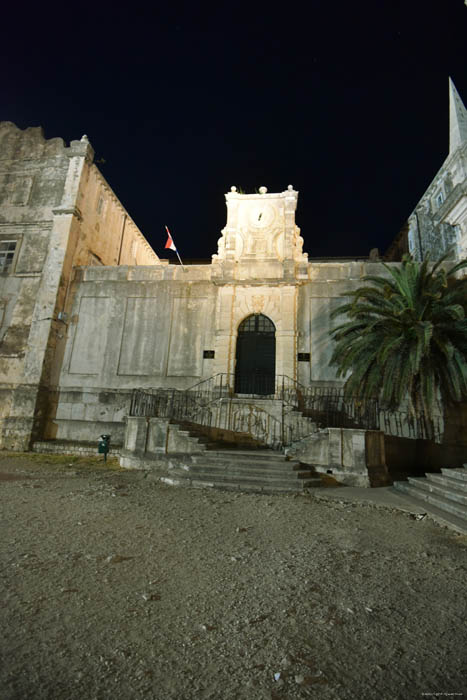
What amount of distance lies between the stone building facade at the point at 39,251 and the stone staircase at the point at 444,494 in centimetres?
1449

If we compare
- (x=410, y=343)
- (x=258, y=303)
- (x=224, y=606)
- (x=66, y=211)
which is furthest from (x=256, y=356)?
(x=224, y=606)

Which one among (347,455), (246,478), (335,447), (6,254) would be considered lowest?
(246,478)

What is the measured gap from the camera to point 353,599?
3.54 meters

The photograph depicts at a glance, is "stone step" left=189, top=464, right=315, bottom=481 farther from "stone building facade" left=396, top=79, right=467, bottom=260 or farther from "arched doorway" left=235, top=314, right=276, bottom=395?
"stone building facade" left=396, top=79, right=467, bottom=260

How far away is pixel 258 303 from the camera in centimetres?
1631

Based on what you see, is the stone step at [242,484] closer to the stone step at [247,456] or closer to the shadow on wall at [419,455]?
the stone step at [247,456]

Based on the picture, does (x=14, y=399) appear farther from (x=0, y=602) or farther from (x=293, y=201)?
(x=293, y=201)

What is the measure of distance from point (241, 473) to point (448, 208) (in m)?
15.9

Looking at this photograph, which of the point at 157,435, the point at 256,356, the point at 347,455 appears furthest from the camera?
the point at 256,356

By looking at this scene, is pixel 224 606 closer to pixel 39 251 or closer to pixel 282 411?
pixel 282 411

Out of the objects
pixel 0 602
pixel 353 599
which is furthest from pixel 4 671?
pixel 353 599

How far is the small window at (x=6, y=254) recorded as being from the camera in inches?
725

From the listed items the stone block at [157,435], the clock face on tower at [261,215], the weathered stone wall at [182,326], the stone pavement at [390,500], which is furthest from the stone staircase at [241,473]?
the clock face on tower at [261,215]

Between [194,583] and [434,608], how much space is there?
7.79ft
